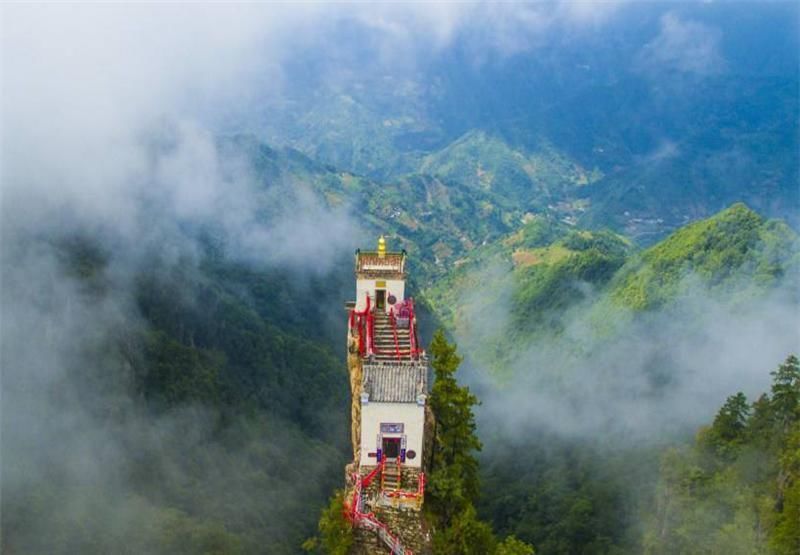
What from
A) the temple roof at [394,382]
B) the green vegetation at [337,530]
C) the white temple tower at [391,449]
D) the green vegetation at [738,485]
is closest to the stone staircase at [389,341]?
the white temple tower at [391,449]

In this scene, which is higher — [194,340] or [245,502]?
[194,340]

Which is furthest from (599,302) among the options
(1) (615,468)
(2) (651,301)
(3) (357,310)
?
(3) (357,310)

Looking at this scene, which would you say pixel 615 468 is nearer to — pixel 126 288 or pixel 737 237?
pixel 737 237

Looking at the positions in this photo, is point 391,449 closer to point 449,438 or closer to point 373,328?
point 449,438

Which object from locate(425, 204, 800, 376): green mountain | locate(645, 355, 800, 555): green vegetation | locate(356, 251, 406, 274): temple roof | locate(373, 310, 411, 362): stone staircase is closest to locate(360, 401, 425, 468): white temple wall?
Result: locate(373, 310, 411, 362): stone staircase

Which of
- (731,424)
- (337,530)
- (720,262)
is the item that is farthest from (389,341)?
(720,262)

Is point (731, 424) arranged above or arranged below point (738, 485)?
above
